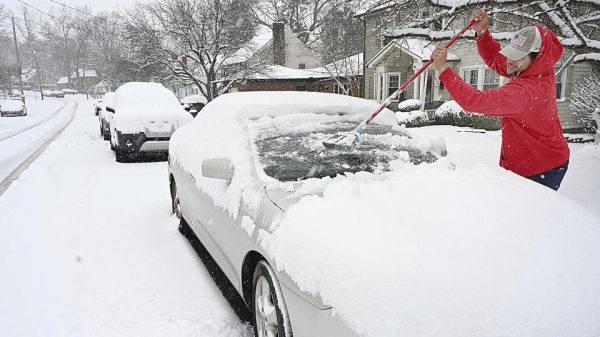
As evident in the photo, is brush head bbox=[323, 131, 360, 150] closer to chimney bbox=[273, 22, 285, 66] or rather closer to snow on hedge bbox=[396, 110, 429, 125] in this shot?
snow on hedge bbox=[396, 110, 429, 125]

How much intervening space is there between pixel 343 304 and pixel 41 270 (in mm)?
3115

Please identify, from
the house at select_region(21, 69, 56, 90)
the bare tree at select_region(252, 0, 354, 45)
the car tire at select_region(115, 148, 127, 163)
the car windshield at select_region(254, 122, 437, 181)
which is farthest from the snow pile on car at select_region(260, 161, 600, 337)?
the house at select_region(21, 69, 56, 90)

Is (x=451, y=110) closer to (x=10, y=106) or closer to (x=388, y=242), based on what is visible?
(x=388, y=242)

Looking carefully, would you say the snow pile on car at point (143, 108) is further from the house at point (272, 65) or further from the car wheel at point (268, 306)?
the house at point (272, 65)

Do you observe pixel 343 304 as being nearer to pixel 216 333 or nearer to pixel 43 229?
pixel 216 333

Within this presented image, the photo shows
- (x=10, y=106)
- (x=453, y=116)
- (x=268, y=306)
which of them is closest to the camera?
(x=268, y=306)

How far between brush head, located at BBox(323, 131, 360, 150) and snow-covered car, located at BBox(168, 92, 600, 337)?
53 millimetres

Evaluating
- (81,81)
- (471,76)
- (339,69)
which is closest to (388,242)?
(471,76)

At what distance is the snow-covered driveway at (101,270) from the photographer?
2.76 m

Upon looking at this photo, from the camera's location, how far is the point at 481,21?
3131 millimetres

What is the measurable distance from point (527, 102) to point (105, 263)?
11.7 feet

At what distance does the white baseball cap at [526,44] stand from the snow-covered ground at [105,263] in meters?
0.71

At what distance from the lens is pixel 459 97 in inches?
97.3

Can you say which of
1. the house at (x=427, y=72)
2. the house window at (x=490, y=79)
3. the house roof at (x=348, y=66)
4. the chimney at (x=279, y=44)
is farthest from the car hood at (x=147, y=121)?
the chimney at (x=279, y=44)
